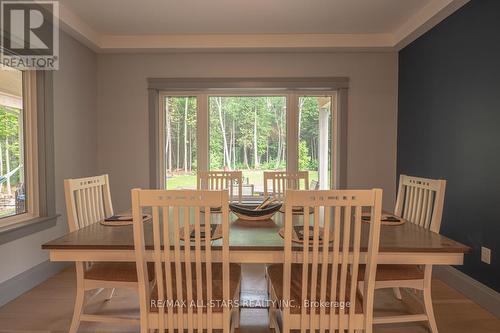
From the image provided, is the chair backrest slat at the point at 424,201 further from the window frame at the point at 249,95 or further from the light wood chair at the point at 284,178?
the window frame at the point at 249,95

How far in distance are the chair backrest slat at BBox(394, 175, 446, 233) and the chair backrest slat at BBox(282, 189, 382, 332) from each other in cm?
71

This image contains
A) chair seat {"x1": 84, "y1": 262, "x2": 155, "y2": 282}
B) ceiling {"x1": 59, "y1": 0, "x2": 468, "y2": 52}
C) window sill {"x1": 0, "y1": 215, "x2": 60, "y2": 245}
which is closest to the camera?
chair seat {"x1": 84, "y1": 262, "x2": 155, "y2": 282}

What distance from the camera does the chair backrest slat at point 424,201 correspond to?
1.88m

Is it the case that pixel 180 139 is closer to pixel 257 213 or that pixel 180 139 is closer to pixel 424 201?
pixel 257 213

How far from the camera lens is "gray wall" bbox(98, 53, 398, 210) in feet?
12.1

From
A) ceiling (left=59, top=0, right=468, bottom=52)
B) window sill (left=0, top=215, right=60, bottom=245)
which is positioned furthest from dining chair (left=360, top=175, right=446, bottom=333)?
window sill (left=0, top=215, right=60, bottom=245)

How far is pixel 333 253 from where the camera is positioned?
134 cm

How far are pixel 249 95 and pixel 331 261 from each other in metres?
2.83

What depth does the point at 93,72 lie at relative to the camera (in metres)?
3.67

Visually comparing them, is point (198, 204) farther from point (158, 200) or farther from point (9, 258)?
point (9, 258)

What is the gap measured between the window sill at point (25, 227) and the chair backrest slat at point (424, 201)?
2.85 meters

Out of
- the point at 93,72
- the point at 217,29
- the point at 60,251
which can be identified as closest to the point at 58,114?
the point at 93,72

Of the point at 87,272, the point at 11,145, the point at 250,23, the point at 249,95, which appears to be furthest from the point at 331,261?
the point at 249,95

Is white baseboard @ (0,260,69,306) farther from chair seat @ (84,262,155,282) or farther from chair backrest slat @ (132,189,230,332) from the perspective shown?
chair backrest slat @ (132,189,230,332)
